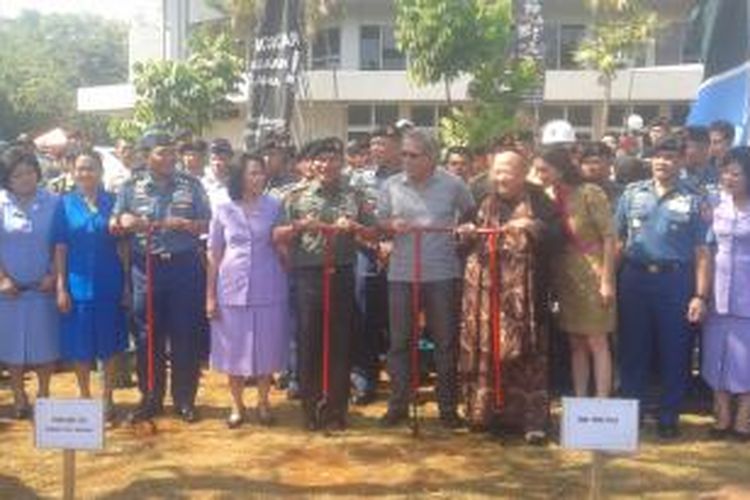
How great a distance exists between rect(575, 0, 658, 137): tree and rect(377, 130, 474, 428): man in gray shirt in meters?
24.6

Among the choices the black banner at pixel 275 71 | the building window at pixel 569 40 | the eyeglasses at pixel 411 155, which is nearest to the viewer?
the eyeglasses at pixel 411 155

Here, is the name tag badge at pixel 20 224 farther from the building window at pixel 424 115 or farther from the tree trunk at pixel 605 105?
the building window at pixel 424 115

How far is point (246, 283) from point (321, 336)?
1.85 ft

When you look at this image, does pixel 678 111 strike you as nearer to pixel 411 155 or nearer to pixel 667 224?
pixel 667 224

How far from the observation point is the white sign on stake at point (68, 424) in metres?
4.75

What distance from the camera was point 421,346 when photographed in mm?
8148

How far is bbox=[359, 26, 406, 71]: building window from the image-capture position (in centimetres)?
3491

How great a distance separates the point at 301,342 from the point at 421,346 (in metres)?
1.38

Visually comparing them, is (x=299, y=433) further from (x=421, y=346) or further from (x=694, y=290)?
(x=694, y=290)

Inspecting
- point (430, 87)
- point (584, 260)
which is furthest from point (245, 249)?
point (430, 87)

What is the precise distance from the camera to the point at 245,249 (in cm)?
693

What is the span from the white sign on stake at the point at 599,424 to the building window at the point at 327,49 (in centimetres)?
3116

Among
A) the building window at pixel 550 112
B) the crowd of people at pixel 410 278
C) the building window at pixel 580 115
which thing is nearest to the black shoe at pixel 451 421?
the crowd of people at pixel 410 278

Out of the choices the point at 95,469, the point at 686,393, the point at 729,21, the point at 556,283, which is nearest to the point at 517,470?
the point at 556,283
